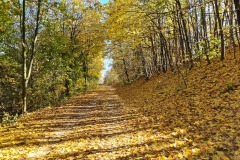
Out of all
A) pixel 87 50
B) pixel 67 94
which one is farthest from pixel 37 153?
pixel 87 50

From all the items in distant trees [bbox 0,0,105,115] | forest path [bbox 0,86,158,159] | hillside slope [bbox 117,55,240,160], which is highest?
distant trees [bbox 0,0,105,115]

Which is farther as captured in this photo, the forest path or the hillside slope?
the forest path

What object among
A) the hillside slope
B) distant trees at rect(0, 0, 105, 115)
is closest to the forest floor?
the hillside slope

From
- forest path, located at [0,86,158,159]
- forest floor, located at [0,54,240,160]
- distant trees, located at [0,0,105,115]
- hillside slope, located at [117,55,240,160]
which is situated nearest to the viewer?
hillside slope, located at [117,55,240,160]

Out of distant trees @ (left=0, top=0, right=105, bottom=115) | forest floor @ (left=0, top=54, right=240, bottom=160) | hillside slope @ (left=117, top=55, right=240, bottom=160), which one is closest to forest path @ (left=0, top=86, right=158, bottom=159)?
forest floor @ (left=0, top=54, right=240, bottom=160)

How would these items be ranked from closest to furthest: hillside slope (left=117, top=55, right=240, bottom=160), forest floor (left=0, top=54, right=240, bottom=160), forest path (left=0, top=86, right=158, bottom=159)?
hillside slope (left=117, top=55, right=240, bottom=160)
forest floor (left=0, top=54, right=240, bottom=160)
forest path (left=0, top=86, right=158, bottom=159)

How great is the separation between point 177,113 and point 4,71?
45.0ft

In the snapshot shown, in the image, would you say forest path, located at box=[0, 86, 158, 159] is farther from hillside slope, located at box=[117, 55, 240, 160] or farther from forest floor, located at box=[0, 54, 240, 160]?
hillside slope, located at box=[117, 55, 240, 160]

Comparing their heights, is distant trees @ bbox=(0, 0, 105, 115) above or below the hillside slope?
above

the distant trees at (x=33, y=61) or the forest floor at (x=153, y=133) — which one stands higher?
the distant trees at (x=33, y=61)

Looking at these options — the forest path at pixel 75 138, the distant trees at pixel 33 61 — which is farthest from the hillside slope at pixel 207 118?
the distant trees at pixel 33 61

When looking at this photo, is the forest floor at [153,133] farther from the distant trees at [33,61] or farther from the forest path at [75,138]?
the distant trees at [33,61]

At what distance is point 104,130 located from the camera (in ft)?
25.9

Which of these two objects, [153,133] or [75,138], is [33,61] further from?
[153,133]
